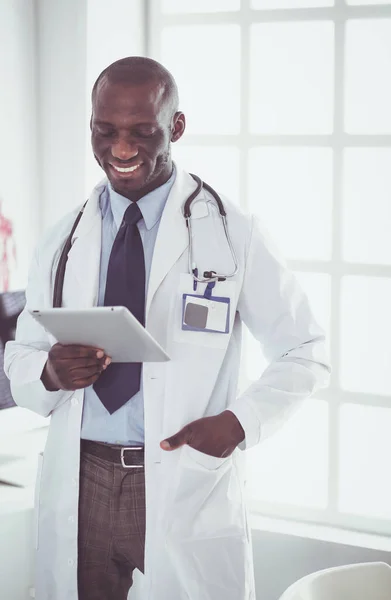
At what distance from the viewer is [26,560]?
229 centimetres

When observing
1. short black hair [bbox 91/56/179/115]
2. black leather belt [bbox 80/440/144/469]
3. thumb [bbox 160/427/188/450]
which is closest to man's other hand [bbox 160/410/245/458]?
thumb [bbox 160/427/188/450]

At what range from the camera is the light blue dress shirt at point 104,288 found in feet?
5.51

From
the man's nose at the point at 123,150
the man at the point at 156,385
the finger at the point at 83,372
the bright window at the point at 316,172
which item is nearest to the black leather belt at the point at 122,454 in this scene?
the man at the point at 156,385

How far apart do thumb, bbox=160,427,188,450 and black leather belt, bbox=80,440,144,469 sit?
0.36ft

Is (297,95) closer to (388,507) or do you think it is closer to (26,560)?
(388,507)

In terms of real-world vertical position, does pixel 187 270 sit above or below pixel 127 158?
below

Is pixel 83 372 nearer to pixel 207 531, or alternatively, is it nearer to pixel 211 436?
pixel 211 436

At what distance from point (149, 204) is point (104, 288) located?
8.4 inches

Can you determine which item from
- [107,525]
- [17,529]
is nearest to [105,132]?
[107,525]

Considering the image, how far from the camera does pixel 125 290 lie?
171cm

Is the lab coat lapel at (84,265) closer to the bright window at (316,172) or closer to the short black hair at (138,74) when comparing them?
the short black hair at (138,74)

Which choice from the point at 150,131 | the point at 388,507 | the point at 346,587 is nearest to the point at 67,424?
the point at 150,131

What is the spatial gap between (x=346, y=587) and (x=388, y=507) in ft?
2.42

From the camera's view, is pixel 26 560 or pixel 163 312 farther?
pixel 26 560
